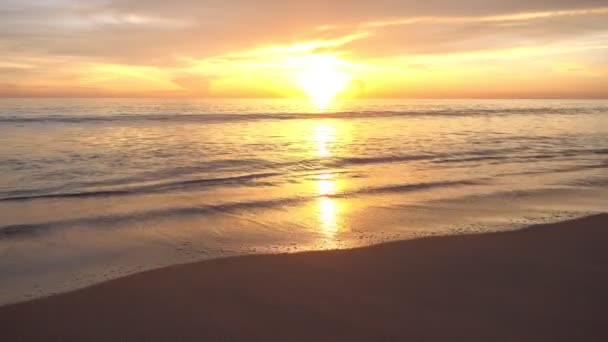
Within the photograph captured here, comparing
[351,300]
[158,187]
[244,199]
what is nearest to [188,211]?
[244,199]

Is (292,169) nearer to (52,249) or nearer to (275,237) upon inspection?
(275,237)

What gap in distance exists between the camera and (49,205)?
404 inches

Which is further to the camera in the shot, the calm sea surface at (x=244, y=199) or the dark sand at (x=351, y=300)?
the calm sea surface at (x=244, y=199)

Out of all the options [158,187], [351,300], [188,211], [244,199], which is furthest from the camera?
[158,187]

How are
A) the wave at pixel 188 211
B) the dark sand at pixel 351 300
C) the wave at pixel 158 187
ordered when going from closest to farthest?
the dark sand at pixel 351 300 < the wave at pixel 188 211 < the wave at pixel 158 187

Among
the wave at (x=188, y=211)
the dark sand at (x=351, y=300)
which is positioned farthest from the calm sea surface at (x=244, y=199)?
the dark sand at (x=351, y=300)

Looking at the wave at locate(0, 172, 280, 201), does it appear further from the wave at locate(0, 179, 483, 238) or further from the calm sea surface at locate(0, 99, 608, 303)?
the wave at locate(0, 179, 483, 238)

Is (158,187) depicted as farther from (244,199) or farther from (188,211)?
(188,211)

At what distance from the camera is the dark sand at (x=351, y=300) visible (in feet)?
14.2

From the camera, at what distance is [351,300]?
4.99 meters

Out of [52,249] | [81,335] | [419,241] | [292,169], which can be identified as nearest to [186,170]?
[292,169]

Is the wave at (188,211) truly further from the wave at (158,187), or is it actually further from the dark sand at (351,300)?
the dark sand at (351,300)

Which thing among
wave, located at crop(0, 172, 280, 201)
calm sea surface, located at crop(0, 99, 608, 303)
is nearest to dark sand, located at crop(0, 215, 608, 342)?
calm sea surface, located at crop(0, 99, 608, 303)

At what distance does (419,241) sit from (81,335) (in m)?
4.96
